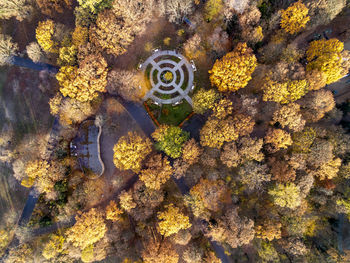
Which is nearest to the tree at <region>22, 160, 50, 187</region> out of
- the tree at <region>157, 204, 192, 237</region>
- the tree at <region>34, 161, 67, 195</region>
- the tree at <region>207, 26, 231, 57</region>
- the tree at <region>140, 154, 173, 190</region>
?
the tree at <region>34, 161, 67, 195</region>

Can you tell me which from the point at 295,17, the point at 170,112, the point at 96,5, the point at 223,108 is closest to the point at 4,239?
the point at 170,112

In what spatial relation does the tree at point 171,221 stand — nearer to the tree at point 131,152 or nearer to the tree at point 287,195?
the tree at point 131,152

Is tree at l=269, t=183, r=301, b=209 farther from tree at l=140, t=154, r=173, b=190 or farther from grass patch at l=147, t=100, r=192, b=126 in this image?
grass patch at l=147, t=100, r=192, b=126

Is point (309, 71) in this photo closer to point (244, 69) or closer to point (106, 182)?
point (244, 69)

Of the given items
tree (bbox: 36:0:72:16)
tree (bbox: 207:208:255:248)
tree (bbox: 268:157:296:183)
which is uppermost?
tree (bbox: 36:0:72:16)

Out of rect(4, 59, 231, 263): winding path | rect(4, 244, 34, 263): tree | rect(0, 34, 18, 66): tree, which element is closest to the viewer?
rect(4, 244, 34, 263): tree

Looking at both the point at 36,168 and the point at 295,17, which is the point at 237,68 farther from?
the point at 36,168
